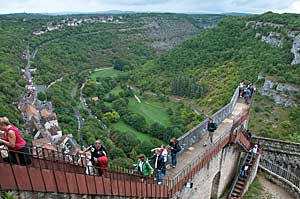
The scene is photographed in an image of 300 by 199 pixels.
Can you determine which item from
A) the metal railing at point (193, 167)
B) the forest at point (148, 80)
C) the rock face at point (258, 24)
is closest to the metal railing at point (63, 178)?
the metal railing at point (193, 167)

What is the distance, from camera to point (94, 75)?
9312cm

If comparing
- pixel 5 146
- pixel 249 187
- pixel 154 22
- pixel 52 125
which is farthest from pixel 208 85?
pixel 154 22

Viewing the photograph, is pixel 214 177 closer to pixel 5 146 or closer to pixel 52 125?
pixel 5 146

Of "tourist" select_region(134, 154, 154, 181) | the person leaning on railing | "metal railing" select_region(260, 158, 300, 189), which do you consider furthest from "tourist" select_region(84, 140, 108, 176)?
"metal railing" select_region(260, 158, 300, 189)

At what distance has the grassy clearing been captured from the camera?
58700 mm

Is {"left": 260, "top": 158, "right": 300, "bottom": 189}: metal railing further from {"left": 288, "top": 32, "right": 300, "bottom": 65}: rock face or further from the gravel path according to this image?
{"left": 288, "top": 32, "right": 300, "bottom": 65}: rock face

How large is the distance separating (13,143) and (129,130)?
55002 millimetres

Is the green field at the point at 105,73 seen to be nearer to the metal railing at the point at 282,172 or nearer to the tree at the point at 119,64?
the tree at the point at 119,64

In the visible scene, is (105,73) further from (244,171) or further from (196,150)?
(196,150)

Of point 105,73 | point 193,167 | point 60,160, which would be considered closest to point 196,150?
point 193,167

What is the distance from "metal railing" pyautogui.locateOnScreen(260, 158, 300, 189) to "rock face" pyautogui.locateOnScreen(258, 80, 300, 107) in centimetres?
1994

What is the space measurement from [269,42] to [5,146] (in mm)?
56341

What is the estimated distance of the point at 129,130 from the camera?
6209 cm

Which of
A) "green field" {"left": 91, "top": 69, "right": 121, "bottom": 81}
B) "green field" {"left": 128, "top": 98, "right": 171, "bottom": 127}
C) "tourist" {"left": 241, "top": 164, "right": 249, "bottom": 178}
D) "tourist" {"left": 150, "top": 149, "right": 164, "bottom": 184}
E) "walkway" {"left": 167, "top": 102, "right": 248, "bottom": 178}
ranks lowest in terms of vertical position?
"green field" {"left": 128, "top": 98, "right": 171, "bottom": 127}
